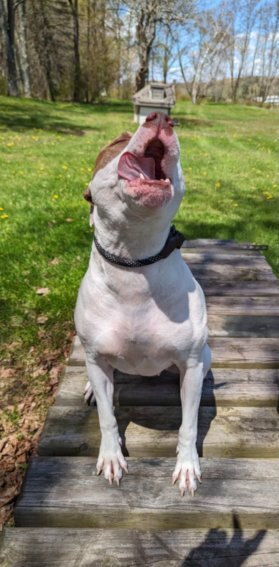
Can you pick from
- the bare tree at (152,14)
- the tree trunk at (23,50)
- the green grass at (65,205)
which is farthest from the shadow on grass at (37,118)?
the tree trunk at (23,50)

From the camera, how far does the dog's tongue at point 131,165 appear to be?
1.37 meters

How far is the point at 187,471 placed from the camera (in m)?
1.93

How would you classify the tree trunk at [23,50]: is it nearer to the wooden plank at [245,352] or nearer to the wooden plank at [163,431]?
the wooden plank at [245,352]

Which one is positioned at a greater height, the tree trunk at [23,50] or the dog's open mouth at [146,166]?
the tree trunk at [23,50]

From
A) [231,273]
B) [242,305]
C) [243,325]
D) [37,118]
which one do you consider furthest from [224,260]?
[37,118]

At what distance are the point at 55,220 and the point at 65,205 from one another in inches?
24.8

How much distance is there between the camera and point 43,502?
73.3 inches

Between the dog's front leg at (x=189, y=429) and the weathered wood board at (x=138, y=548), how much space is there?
0.21m

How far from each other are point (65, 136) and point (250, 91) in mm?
31130

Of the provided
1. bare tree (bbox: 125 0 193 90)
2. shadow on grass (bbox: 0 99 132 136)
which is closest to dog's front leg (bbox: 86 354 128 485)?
shadow on grass (bbox: 0 99 132 136)

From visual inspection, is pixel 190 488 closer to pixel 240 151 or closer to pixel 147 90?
pixel 240 151

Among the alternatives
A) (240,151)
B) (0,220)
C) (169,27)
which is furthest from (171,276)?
(169,27)

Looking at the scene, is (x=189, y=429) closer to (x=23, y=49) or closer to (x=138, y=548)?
(x=138, y=548)

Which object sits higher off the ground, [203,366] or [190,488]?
[203,366]
